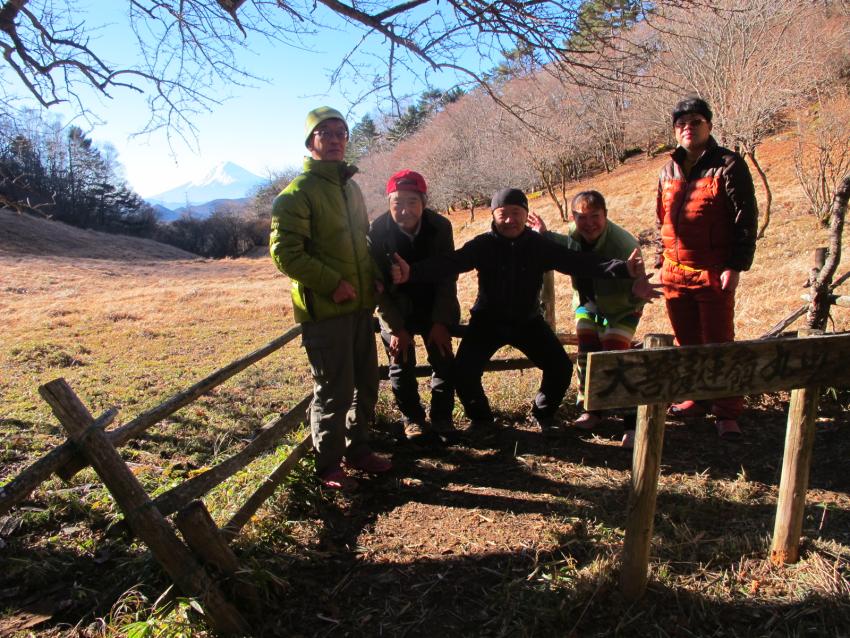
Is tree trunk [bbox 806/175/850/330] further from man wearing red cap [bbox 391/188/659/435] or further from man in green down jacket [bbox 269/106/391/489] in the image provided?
man in green down jacket [bbox 269/106/391/489]

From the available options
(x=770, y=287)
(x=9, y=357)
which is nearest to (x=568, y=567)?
(x=770, y=287)

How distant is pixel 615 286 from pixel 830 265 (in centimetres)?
175

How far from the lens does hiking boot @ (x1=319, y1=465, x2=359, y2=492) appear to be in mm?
3658

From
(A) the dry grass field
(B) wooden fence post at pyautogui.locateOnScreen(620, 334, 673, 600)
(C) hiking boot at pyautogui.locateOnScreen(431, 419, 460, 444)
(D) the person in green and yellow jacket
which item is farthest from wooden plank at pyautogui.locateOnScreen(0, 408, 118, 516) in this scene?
(D) the person in green and yellow jacket

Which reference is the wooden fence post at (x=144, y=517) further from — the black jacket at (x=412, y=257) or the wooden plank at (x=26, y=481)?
the black jacket at (x=412, y=257)

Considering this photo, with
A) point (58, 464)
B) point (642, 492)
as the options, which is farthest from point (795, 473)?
point (58, 464)

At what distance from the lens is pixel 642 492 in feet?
7.91

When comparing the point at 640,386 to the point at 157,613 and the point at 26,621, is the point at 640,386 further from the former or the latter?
the point at 26,621

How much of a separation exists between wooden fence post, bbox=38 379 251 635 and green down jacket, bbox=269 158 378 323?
1.30 metres

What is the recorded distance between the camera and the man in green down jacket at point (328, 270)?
10.9 feet

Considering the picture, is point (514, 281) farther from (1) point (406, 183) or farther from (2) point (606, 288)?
(1) point (406, 183)

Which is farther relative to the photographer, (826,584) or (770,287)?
(770,287)

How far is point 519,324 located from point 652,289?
956 millimetres

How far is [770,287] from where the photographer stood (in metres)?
9.64
